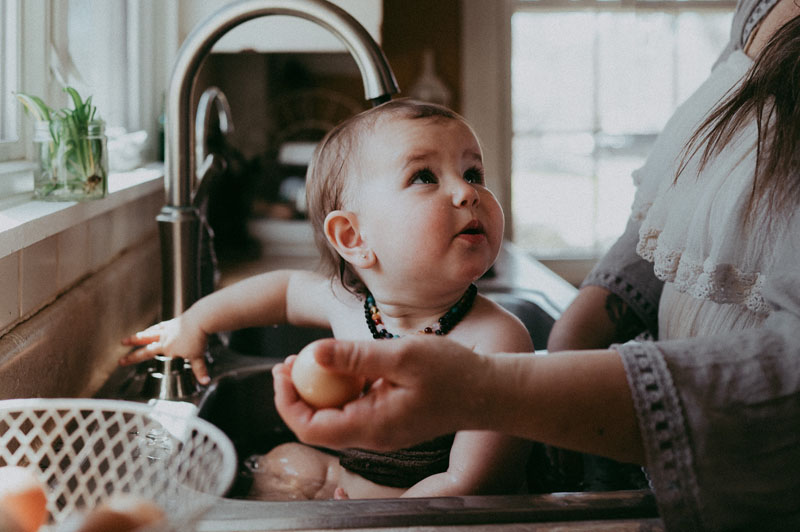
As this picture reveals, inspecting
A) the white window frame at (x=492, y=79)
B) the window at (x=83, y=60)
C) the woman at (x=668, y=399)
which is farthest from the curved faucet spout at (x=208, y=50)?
the white window frame at (x=492, y=79)

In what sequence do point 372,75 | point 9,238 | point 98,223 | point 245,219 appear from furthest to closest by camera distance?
1. point 245,219
2. point 98,223
3. point 372,75
4. point 9,238

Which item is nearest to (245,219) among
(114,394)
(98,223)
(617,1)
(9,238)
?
(98,223)

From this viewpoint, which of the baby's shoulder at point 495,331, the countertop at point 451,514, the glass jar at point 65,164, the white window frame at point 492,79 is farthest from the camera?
the white window frame at point 492,79

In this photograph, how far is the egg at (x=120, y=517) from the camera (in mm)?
386

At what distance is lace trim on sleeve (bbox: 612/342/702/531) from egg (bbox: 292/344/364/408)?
0.17 metres

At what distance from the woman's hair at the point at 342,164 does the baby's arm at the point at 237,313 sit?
0.16 feet

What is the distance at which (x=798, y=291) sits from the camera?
51 cm

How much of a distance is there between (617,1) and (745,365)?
4.03 metres

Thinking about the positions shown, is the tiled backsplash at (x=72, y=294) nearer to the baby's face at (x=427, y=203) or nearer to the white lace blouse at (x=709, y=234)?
the baby's face at (x=427, y=203)

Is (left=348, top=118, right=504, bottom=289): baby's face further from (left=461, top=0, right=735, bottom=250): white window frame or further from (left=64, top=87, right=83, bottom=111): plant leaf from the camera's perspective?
(left=461, top=0, right=735, bottom=250): white window frame

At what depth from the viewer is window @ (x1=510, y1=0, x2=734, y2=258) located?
163 inches

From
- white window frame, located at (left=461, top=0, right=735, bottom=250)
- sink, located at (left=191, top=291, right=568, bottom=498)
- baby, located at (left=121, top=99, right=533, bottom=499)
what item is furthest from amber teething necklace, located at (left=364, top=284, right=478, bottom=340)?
white window frame, located at (left=461, top=0, right=735, bottom=250)

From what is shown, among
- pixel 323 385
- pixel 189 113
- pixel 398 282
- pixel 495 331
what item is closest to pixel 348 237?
pixel 398 282

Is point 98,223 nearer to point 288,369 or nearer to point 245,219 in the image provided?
point 288,369
